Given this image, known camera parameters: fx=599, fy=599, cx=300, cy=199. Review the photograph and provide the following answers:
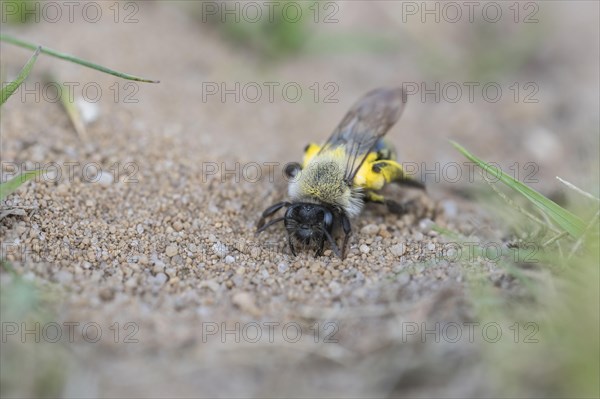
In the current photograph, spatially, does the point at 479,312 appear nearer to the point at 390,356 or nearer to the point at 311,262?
the point at 390,356

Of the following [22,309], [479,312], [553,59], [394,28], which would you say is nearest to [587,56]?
[553,59]
